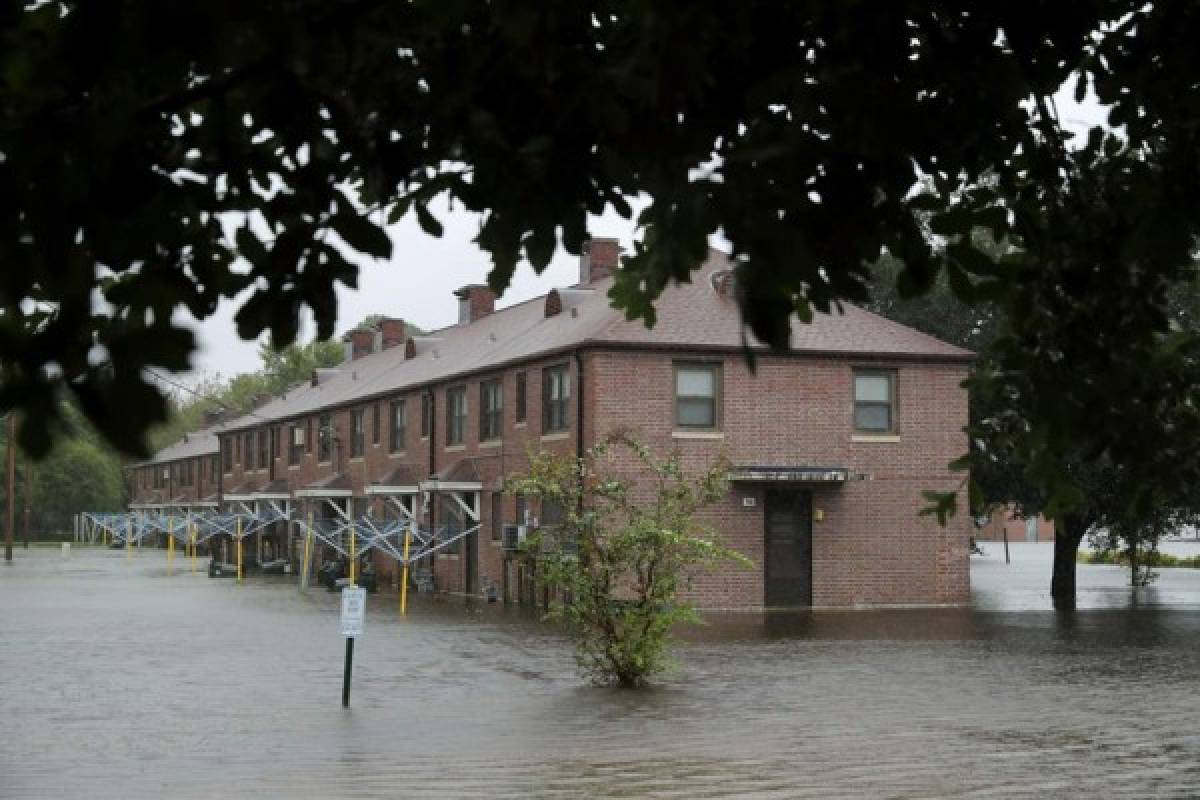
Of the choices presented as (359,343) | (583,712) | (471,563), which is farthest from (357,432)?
(583,712)

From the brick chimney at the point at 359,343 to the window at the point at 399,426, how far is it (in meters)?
18.3

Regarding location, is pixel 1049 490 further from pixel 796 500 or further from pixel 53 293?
pixel 796 500

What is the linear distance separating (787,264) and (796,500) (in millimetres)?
30466

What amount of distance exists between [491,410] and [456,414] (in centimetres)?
255

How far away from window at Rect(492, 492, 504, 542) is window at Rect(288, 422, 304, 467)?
1839 centimetres

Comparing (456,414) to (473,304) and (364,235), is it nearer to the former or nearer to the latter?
(473,304)

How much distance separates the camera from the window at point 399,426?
45.0 metres

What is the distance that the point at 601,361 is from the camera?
3278cm

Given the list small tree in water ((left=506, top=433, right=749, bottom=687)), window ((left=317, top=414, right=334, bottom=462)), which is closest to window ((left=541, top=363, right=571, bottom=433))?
small tree in water ((left=506, top=433, right=749, bottom=687))

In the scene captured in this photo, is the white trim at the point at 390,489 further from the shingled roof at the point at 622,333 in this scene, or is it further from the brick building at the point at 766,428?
the brick building at the point at 766,428

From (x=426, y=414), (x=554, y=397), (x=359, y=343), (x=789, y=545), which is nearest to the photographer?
(x=789, y=545)

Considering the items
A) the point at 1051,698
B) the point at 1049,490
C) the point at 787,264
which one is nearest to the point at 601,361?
the point at 1051,698

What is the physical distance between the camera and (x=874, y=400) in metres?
34.8

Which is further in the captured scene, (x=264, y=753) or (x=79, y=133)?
(x=264, y=753)
